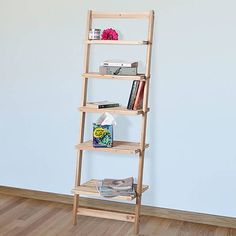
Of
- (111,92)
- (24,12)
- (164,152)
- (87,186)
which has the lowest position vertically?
(87,186)

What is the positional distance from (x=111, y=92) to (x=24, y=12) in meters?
0.96

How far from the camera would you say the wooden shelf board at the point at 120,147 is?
3.00 m

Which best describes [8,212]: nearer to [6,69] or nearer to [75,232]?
[75,232]

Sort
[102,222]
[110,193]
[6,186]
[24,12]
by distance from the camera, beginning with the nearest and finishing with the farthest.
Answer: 1. [110,193]
2. [102,222]
3. [24,12]
4. [6,186]

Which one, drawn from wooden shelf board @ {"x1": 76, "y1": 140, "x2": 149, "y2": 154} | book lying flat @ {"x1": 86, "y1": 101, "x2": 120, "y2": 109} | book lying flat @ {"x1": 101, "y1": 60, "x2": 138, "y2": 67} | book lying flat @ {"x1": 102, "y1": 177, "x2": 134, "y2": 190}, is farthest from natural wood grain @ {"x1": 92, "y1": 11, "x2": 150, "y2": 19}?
book lying flat @ {"x1": 102, "y1": 177, "x2": 134, "y2": 190}

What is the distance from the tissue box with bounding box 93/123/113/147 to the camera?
304cm

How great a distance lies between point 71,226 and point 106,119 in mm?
785

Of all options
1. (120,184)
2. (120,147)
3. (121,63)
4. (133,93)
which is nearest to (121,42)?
(121,63)

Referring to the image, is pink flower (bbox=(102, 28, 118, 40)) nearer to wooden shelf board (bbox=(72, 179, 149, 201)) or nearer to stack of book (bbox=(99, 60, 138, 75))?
stack of book (bbox=(99, 60, 138, 75))

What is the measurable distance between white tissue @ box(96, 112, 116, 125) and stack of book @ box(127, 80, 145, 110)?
15 cm

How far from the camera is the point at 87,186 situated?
3.15 meters

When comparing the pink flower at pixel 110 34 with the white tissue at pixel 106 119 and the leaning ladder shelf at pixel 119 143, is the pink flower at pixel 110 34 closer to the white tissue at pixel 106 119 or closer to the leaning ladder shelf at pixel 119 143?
the leaning ladder shelf at pixel 119 143

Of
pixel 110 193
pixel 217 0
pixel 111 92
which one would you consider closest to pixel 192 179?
pixel 110 193

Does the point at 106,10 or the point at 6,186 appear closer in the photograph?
the point at 106,10
